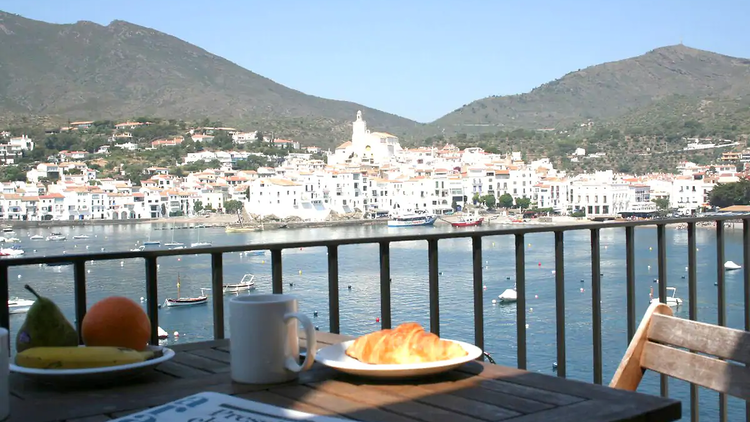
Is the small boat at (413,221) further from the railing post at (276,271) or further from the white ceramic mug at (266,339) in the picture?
the white ceramic mug at (266,339)

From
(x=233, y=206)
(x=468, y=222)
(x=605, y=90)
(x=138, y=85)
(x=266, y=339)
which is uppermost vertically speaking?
(x=138, y=85)

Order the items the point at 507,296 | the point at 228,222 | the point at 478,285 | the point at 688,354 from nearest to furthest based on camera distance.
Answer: the point at 688,354, the point at 478,285, the point at 507,296, the point at 228,222

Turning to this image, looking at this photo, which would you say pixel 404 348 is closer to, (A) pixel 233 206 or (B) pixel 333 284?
(B) pixel 333 284

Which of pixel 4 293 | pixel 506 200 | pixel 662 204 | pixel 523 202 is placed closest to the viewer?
pixel 4 293

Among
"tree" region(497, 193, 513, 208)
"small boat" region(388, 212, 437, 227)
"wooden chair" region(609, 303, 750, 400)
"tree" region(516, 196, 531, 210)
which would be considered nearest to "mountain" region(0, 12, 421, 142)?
"tree" region(497, 193, 513, 208)

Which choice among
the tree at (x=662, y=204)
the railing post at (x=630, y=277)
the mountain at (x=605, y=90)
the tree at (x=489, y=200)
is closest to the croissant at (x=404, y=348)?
the railing post at (x=630, y=277)

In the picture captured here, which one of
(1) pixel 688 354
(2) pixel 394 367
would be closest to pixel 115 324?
(2) pixel 394 367
